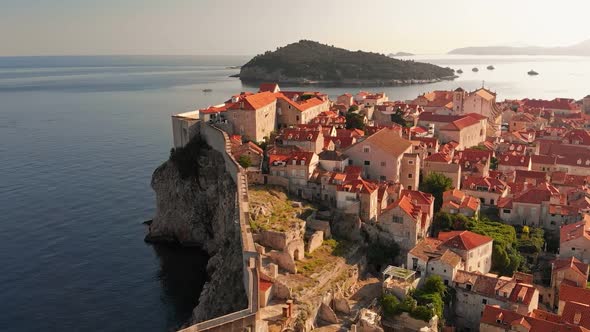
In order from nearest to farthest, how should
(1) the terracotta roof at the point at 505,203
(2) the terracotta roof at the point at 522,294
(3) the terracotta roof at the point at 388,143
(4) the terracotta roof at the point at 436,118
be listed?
1. (2) the terracotta roof at the point at 522,294
2. (1) the terracotta roof at the point at 505,203
3. (3) the terracotta roof at the point at 388,143
4. (4) the terracotta roof at the point at 436,118

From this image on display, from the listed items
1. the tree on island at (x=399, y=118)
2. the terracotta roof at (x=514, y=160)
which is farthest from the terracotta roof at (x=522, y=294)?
the tree on island at (x=399, y=118)

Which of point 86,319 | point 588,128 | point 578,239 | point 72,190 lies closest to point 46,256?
point 86,319

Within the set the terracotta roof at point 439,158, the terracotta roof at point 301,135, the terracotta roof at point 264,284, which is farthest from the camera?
the terracotta roof at point 439,158

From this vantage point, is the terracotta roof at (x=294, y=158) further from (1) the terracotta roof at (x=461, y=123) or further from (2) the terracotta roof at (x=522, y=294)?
(1) the terracotta roof at (x=461, y=123)

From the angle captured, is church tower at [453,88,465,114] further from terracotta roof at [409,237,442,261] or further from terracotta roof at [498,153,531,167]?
terracotta roof at [409,237,442,261]

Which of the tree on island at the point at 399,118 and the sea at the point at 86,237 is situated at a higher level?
the tree on island at the point at 399,118

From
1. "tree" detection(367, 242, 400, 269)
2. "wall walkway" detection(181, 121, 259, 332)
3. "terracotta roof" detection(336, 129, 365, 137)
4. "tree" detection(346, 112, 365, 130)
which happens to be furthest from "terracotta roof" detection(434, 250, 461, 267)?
"tree" detection(346, 112, 365, 130)

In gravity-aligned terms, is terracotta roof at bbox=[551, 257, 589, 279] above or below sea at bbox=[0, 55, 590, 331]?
above
